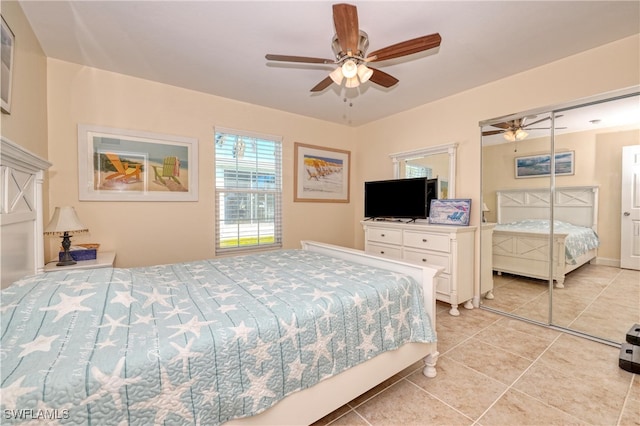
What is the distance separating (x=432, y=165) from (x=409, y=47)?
6.67 feet

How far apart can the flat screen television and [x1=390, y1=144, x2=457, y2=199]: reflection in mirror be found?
0.35 ft

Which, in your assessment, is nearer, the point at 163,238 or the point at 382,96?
the point at 163,238

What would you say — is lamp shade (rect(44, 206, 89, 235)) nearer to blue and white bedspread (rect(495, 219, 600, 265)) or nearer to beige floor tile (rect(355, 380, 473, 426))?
beige floor tile (rect(355, 380, 473, 426))

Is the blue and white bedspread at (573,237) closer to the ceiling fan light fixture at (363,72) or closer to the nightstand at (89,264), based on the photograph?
the ceiling fan light fixture at (363,72)

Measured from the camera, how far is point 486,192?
3074mm

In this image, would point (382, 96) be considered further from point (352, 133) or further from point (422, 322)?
point (422, 322)

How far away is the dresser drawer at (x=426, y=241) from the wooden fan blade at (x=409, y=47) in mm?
1922

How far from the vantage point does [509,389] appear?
1.75 m

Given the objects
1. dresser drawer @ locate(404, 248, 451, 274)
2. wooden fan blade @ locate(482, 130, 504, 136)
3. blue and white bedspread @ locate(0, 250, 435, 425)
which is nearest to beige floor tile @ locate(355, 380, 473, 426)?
blue and white bedspread @ locate(0, 250, 435, 425)

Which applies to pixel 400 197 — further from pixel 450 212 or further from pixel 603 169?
pixel 603 169

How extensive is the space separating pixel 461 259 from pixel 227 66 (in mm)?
3162

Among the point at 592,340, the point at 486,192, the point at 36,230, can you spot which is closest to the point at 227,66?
the point at 36,230

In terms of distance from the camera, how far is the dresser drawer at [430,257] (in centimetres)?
294

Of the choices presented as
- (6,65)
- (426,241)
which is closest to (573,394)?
(426,241)
